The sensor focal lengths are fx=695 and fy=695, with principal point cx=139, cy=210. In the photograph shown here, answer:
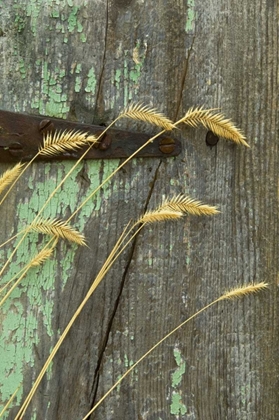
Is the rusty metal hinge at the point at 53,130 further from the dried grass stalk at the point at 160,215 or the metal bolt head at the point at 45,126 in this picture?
the dried grass stalk at the point at 160,215

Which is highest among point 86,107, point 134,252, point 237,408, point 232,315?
point 86,107

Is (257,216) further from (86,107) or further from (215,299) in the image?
(86,107)

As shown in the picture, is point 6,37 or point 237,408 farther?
point 237,408

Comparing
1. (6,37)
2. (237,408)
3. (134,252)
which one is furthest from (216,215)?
(6,37)

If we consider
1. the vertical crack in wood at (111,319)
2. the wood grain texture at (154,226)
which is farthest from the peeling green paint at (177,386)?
the vertical crack in wood at (111,319)

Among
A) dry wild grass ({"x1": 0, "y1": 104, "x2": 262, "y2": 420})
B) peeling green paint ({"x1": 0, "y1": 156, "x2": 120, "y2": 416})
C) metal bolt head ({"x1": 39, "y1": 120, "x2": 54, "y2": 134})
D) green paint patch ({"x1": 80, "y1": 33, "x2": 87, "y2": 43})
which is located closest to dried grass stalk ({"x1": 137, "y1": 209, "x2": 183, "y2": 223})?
dry wild grass ({"x1": 0, "y1": 104, "x2": 262, "y2": 420})
